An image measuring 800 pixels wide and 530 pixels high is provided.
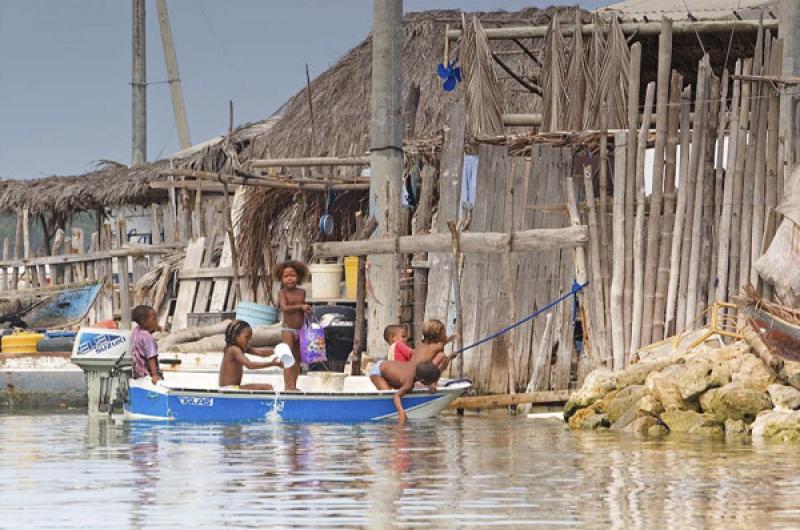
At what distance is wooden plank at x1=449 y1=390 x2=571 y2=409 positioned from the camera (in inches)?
689

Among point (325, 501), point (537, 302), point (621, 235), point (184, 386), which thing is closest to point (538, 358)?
point (537, 302)

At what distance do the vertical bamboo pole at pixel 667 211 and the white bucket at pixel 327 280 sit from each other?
21.1 feet

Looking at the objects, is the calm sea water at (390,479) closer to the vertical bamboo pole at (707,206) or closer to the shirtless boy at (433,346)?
the shirtless boy at (433,346)

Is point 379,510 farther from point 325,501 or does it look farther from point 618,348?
→ point 618,348

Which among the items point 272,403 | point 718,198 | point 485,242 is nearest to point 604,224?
point 718,198

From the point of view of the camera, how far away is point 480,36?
19359mm

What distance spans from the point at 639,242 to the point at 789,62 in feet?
8.39

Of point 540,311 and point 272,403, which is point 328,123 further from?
point 272,403

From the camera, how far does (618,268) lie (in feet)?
56.0

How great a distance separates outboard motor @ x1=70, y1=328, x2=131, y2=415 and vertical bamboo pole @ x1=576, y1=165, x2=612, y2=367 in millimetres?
5309

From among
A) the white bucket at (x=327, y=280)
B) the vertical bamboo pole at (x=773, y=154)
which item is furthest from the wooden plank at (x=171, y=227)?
the vertical bamboo pole at (x=773, y=154)

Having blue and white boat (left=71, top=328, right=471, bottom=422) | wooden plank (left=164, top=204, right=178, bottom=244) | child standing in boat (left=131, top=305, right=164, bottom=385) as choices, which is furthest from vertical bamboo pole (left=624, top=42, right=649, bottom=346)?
wooden plank (left=164, top=204, right=178, bottom=244)

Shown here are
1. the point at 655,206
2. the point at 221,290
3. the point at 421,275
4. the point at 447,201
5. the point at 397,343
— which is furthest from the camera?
the point at 221,290

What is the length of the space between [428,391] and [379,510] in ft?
24.7
